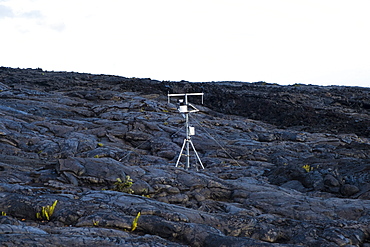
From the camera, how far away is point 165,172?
51.5ft

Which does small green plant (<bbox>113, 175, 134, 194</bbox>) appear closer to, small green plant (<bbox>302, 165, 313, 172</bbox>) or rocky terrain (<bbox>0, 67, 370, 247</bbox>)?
rocky terrain (<bbox>0, 67, 370, 247</bbox>)

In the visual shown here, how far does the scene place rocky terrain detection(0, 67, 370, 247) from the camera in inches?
374

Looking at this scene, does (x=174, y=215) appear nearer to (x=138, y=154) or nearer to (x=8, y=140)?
(x=138, y=154)

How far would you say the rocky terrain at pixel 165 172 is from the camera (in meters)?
9.49

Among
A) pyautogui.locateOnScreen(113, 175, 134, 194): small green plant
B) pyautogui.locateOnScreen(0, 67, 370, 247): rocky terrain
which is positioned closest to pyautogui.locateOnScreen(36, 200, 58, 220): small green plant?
pyautogui.locateOnScreen(0, 67, 370, 247): rocky terrain

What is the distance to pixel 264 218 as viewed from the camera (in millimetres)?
11703

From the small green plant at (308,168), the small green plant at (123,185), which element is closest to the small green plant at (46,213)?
the small green plant at (123,185)

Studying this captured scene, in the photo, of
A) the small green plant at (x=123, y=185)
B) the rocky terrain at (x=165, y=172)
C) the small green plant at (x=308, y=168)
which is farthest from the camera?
the small green plant at (x=308, y=168)

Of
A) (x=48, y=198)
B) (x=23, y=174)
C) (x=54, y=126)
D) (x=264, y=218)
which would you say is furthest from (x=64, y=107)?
(x=264, y=218)

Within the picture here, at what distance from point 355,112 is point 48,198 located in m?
46.3

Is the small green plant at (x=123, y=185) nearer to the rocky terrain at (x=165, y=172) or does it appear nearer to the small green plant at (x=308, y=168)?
the rocky terrain at (x=165, y=172)

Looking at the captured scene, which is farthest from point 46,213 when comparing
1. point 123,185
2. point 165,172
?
point 165,172

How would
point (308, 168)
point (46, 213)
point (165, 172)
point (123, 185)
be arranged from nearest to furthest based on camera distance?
1. point (46, 213)
2. point (123, 185)
3. point (165, 172)
4. point (308, 168)

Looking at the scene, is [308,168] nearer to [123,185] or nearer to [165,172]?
[165,172]
